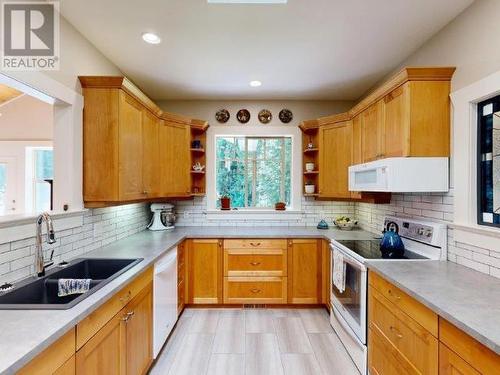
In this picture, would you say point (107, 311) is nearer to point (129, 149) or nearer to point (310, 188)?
point (129, 149)

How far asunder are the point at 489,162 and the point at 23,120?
5913 mm

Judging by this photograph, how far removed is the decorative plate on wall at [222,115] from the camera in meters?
3.79

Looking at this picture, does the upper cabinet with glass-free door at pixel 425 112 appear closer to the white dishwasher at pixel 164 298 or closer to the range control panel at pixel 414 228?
the range control panel at pixel 414 228

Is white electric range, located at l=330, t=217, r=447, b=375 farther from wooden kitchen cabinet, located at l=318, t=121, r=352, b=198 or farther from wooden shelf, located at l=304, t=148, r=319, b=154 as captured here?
wooden shelf, located at l=304, t=148, r=319, b=154

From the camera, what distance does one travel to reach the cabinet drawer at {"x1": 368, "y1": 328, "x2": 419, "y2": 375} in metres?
1.55

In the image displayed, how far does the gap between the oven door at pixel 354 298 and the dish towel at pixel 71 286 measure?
1.92m

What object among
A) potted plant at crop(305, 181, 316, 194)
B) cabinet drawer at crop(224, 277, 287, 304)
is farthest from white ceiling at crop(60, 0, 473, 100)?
cabinet drawer at crop(224, 277, 287, 304)

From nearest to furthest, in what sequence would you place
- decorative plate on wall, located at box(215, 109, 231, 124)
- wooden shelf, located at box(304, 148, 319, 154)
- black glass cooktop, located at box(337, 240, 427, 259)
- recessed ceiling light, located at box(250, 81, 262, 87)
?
1. black glass cooktop, located at box(337, 240, 427, 259)
2. recessed ceiling light, located at box(250, 81, 262, 87)
3. wooden shelf, located at box(304, 148, 319, 154)
4. decorative plate on wall, located at box(215, 109, 231, 124)

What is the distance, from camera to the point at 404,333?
1565 millimetres

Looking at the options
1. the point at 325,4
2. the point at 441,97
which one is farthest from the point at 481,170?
the point at 325,4

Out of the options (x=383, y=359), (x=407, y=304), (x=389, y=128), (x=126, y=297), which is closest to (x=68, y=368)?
(x=126, y=297)

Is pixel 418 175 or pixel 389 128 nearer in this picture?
pixel 418 175

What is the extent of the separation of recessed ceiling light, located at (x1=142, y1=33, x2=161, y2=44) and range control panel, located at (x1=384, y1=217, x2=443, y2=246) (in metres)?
2.62

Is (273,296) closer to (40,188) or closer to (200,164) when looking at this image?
(200,164)
